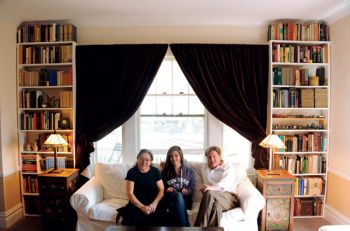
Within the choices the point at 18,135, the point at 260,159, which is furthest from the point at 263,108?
the point at 18,135

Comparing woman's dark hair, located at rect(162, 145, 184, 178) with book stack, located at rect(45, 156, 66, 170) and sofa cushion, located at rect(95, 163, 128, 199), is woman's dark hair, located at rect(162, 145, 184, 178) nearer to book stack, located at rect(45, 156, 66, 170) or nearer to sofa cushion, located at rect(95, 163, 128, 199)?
sofa cushion, located at rect(95, 163, 128, 199)

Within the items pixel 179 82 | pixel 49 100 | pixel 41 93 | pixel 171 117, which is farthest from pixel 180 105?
pixel 41 93

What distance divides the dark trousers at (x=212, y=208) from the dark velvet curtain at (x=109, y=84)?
5.08ft

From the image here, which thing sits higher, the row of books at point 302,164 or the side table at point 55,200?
the row of books at point 302,164

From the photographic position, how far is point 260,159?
334 cm

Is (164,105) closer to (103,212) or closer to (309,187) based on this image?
(103,212)

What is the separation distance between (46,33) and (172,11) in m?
1.79

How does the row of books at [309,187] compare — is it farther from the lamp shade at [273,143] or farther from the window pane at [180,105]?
the window pane at [180,105]

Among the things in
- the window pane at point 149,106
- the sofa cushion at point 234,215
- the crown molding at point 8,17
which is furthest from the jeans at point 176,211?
the crown molding at point 8,17

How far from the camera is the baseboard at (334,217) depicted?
118 inches

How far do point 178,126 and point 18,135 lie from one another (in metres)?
2.27

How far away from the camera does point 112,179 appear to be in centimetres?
310

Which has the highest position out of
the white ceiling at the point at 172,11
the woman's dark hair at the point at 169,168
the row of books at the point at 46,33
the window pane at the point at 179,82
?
the white ceiling at the point at 172,11

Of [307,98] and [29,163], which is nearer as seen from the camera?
[307,98]
